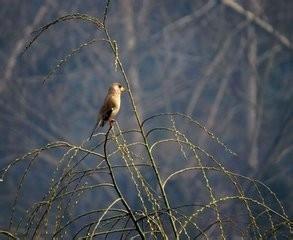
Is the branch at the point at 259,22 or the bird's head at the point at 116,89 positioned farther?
the branch at the point at 259,22

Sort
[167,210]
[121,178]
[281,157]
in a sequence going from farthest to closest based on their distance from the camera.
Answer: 1. [121,178]
2. [281,157]
3. [167,210]

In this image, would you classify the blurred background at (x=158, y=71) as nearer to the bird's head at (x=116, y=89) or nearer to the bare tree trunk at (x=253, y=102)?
the bare tree trunk at (x=253, y=102)

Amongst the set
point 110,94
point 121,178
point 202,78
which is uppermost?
point 202,78

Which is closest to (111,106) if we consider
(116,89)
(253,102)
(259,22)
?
(116,89)

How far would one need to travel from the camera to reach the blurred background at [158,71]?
4953mm

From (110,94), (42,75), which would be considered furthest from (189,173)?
(110,94)

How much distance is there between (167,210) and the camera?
2.66 feet

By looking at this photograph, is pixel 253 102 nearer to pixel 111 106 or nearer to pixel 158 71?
pixel 158 71

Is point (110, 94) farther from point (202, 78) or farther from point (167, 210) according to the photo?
point (202, 78)

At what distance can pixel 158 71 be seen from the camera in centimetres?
529

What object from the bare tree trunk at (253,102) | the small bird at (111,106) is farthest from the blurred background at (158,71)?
the small bird at (111,106)

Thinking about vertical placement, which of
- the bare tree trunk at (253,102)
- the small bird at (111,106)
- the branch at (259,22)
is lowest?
the small bird at (111,106)

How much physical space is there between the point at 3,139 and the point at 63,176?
433cm

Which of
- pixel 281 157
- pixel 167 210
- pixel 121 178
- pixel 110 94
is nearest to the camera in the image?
pixel 167 210
